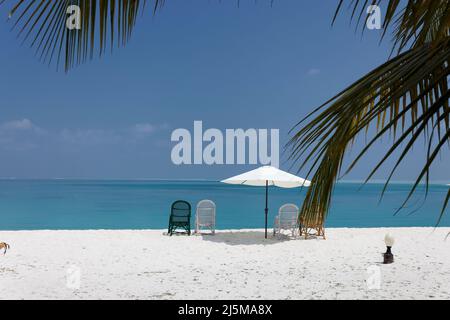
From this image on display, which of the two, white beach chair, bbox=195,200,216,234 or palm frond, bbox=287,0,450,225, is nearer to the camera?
palm frond, bbox=287,0,450,225

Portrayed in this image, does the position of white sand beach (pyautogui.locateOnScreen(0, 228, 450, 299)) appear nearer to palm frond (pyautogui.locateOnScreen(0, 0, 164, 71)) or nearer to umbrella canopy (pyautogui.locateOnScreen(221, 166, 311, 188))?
umbrella canopy (pyautogui.locateOnScreen(221, 166, 311, 188))

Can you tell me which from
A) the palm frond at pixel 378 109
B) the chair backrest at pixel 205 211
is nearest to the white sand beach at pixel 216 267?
the chair backrest at pixel 205 211

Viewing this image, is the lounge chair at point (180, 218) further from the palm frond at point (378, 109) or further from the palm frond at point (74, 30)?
the palm frond at point (74, 30)

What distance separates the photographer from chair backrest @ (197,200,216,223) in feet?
34.0

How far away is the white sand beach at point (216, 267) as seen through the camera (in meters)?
5.02

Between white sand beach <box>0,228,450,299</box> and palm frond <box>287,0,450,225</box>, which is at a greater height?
palm frond <box>287,0,450,225</box>

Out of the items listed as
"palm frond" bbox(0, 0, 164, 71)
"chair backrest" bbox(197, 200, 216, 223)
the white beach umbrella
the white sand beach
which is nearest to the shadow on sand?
the white sand beach

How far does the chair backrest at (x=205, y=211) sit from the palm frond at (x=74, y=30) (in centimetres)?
934

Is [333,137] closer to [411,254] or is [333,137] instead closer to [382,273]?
[382,273]

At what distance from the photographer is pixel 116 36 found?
43.2 inches

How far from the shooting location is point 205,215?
34.1ft

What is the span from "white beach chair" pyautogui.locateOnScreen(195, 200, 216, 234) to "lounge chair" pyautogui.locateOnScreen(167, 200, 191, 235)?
0.25 m

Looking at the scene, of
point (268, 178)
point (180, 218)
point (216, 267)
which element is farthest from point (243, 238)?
point (216, 267)
